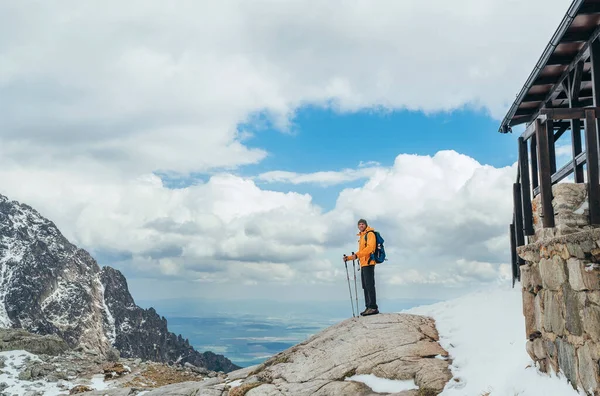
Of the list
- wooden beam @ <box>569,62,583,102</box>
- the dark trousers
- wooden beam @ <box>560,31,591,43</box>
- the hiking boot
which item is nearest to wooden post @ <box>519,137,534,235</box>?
wooden beam @ <box>569,62,583,102</box>

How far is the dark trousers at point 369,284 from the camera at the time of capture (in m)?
16.7

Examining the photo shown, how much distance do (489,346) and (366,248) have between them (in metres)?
4.47

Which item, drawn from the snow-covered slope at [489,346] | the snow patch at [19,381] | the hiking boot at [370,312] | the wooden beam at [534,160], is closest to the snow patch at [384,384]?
the snow-covered slope at [489,346]

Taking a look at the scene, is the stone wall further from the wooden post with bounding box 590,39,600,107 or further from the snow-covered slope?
the wooden post with bounding box 590,39,600,107

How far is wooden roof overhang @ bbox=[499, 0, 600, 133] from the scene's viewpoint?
1212 cm

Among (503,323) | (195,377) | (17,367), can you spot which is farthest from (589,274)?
(17,367)

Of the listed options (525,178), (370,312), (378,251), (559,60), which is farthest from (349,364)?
(559,60)

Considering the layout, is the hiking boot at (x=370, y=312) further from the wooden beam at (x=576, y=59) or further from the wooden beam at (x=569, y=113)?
the wooden beam at (x=569, y=113)

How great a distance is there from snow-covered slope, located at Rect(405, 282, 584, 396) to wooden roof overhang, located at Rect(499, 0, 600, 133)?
4.92 meters

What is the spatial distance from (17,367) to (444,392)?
57.9ft

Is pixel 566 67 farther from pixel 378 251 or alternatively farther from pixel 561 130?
pixel 378 251

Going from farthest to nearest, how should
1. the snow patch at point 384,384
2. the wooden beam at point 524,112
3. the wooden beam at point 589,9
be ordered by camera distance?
the wooden beam at point 524,112 → the snow patch at point 384,384 → the wooden beam at point 589,9

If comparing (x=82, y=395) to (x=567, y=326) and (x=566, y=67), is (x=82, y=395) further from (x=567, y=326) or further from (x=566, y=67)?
(x=566, y=67)

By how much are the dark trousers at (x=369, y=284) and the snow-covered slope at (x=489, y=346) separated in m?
1.58
